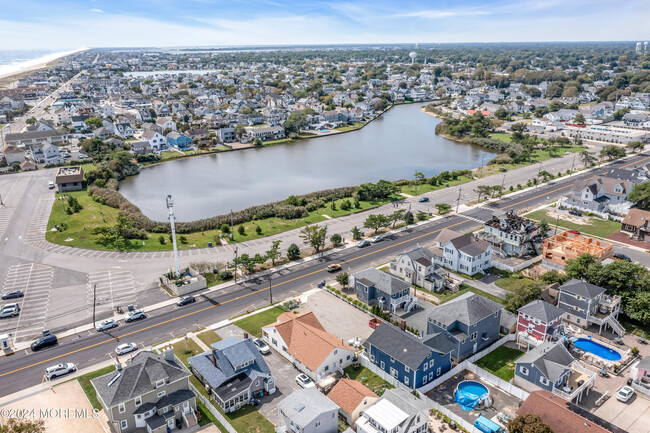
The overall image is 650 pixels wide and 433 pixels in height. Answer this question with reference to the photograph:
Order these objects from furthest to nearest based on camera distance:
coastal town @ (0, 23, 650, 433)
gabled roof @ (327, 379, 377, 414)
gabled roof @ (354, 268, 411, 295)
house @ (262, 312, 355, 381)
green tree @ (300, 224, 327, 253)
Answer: green tree @ (300, 224, 327, 253), gabled roof @ (354, 268, 411, 295), house @ (262, 312, 355, 381), coastal town @ (0, 23, 650, 433), gabled roof @ (327, 379, 377, 414)

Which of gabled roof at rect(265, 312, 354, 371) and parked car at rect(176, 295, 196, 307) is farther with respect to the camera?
parked car at rect(176, 295, 196, 307)

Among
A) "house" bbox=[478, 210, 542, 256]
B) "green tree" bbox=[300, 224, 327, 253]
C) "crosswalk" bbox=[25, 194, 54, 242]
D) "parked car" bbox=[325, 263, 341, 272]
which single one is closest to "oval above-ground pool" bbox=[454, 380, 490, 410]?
"parked car" bbox=[325, 263, 341, 272]

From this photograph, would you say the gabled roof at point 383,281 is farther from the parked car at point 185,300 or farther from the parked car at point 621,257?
the parked car at point 621,257

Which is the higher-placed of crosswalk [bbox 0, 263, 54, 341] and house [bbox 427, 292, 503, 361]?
house [bbox 427, 292, 503, 361]

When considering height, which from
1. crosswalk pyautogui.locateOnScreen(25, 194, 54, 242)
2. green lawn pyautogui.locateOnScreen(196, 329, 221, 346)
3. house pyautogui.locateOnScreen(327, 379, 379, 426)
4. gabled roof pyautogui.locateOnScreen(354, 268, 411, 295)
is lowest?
green lawn pyautogui.locateOnScreen(196, 329, 221, 346)

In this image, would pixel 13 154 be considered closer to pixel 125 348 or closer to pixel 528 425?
pixel 125 348

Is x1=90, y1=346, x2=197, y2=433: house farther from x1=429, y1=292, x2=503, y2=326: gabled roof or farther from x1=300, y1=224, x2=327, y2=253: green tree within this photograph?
x1=300, y1=224, x2=327, y2=253: green tree

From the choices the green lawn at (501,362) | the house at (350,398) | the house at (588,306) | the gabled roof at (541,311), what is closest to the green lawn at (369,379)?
the house at (350,398)

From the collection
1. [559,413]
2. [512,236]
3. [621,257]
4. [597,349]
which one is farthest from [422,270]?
[621,257]
